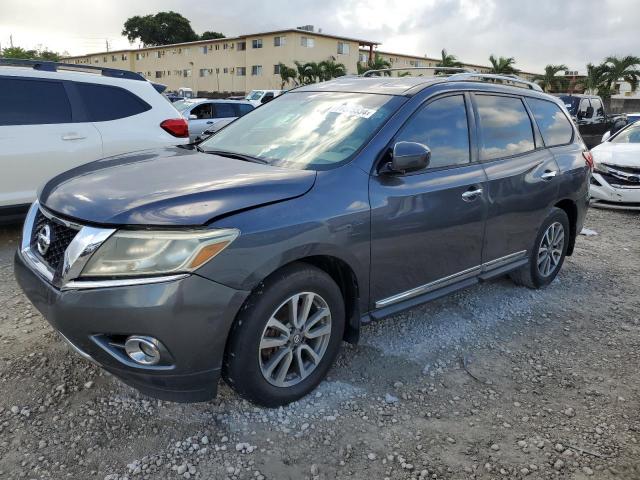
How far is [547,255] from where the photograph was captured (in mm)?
4676

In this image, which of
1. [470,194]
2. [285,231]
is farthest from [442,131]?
[285,231]

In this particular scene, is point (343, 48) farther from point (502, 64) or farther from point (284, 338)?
point (284, 338)

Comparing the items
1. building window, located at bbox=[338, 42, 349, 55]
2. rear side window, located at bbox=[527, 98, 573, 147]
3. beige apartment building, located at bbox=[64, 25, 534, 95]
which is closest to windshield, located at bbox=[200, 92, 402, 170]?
rear side window, located at bbox=[527, 98, 573, 147]

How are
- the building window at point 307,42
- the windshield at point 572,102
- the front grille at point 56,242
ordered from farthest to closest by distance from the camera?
1. the building window at point 307,42
2. the windshield at point 572,102
3. the front grille at point 56,242

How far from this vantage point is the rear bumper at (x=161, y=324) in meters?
2.22

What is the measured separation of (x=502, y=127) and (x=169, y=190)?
8.69 feet

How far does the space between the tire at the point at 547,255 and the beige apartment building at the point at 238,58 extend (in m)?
45.8

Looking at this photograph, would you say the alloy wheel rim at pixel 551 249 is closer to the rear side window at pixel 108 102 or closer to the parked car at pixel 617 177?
the parked car at pixel 617 177

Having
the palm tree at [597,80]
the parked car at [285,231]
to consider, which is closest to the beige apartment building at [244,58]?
the palm tree at [597,80]

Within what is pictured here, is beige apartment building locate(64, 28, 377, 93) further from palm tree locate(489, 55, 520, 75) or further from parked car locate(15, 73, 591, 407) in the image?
parked car locate(15, 73, 591, 407)

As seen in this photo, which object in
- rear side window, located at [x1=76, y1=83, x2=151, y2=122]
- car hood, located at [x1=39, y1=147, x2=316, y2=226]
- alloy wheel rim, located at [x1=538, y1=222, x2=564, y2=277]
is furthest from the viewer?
rear side window, located at [x1=76, y1=83, x2=151, y2=122]

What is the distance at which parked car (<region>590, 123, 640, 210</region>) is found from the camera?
314 inches

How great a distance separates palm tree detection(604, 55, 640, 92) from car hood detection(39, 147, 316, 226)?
35.9 meters

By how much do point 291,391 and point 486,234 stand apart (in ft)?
6.05
